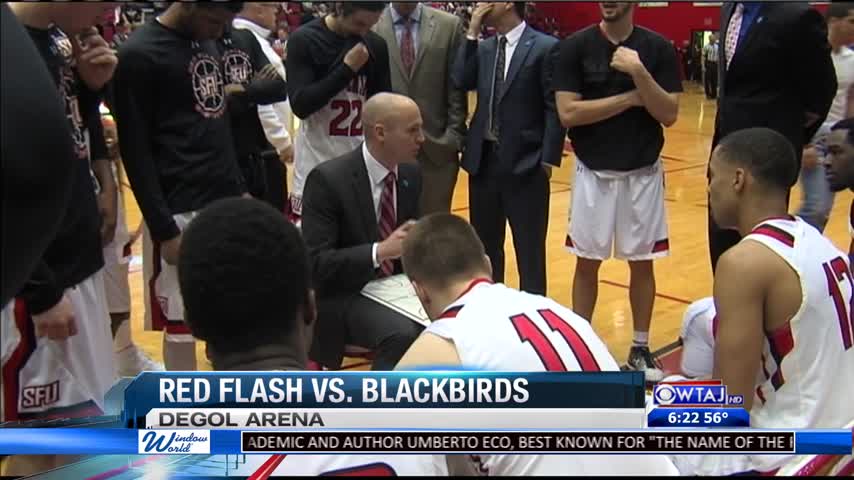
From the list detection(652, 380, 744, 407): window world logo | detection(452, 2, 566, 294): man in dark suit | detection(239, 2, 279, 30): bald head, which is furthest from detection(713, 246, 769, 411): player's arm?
detection(239, 2, 279, 30): bald head

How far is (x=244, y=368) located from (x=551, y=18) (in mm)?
3412

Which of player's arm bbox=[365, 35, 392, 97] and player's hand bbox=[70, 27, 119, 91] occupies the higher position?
player's hand bbox=[70, 27, 119, 91]

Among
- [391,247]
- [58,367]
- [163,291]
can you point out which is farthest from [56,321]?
[391,247]

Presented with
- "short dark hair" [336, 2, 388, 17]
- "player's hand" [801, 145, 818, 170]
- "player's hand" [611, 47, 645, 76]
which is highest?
"short dark hair" [336, 2, 388, 17]

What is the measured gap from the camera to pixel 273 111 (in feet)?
11.2

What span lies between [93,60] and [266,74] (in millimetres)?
1079

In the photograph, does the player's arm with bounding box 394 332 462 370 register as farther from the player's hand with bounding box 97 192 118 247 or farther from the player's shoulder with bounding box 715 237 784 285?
the player's hand with bounding box 97 192 118 247

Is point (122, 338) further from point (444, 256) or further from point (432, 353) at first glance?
point (432, 353)

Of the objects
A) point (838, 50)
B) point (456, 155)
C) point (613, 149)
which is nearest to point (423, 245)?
point (613, 149)

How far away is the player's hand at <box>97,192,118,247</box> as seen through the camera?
2291 millimetres

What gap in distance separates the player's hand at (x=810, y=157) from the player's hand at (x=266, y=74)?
1.79 meters

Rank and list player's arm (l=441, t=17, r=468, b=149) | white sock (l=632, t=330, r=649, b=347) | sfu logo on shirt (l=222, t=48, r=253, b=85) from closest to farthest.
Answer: sfu logo on shirt (l=222, t=48, r=253, b=85) → white sock (l=632, t=330, r=649, b=347) → player's arm (l=441, t=17, r=468, b=149)

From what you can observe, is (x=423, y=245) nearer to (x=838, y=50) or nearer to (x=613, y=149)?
(x=613, y=149)

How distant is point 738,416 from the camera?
1180 millimetres
